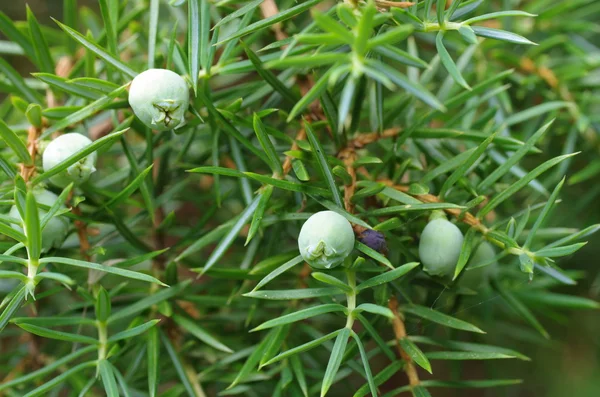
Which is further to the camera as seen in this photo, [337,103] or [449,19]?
[337,103]

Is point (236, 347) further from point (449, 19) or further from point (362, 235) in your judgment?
point (449, 19)

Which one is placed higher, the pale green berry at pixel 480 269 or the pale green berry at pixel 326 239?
the pale green berry at pixel 326 239

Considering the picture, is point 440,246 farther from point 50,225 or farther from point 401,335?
point 50,225

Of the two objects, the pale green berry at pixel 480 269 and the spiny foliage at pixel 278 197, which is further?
the pale green berry at pixel 480 269

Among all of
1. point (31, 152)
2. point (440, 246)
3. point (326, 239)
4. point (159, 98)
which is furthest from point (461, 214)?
point (31, 152)

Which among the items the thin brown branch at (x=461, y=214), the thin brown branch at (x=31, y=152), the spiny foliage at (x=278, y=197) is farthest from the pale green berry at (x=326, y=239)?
the thin brown branch at (x=31, y=152)

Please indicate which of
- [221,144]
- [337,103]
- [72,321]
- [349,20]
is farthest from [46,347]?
[349,20]

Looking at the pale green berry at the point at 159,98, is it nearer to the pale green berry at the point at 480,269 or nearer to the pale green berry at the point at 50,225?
the pale green berry at the point at 50,225
